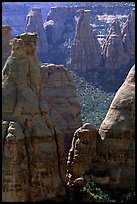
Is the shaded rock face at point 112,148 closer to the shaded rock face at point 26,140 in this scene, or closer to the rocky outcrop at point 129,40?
the shaded rock face at point 26,140

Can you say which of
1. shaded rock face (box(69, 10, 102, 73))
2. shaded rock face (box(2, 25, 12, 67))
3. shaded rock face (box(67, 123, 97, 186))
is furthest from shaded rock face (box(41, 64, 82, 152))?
shaded rock face (box(69, 10, 102, 73))

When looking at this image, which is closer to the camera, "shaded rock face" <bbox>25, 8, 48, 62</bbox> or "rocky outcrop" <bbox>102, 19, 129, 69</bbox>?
"rocky outcrop" <bbox>102, 19, 129, 69</bbox>

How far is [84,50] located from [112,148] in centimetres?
6538

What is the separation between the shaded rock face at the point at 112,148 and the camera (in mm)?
32062

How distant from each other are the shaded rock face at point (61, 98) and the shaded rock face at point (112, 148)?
43.1ft

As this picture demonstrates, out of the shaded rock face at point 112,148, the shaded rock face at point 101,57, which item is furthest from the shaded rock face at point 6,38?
the shaded rock face at point 101,57

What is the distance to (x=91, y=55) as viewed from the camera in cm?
9625

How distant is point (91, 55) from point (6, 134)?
67.5 meters

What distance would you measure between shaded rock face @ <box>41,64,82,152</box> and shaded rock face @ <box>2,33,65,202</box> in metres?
15.0

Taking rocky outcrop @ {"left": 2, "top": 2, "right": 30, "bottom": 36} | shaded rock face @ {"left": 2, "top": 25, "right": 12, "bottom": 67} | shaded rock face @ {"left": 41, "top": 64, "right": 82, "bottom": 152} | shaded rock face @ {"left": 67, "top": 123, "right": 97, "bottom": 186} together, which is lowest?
shaded rock face @ {"left": 67, "top": 123, "right": 97, "bottom": 186}

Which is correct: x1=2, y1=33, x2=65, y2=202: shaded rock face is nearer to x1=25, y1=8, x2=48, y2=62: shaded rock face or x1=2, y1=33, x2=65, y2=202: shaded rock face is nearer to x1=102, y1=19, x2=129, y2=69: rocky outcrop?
x1=102, y1=19, x2=129, y2=69: rocky outcrop

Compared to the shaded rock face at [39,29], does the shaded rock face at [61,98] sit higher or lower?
lower

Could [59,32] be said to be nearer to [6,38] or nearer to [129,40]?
[129,40]

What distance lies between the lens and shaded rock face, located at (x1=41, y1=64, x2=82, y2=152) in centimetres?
4719
